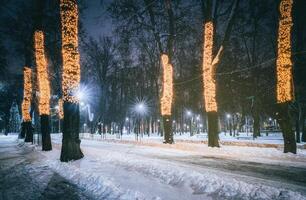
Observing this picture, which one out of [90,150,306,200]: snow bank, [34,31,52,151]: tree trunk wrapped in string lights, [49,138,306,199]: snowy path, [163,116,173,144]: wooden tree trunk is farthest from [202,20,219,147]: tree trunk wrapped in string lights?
[90,150,306,200]: snow bank

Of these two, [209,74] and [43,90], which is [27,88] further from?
[209,74]

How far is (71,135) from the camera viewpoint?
14.3 metres

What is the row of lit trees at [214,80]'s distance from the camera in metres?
16.2

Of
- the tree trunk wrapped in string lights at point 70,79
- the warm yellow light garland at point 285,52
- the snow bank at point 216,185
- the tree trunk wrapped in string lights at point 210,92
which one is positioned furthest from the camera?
the tree trunk wrapped in string lights at point 210,92

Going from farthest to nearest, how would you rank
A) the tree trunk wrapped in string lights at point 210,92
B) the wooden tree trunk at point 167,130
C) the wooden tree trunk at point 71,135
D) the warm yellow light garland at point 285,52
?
the wooden tree trunk at point 167,130
the tree trunk wrapped in string lights at point 210,92
the warm yellow light garland at point 285,52
the wooden tree trunk at point 71,135

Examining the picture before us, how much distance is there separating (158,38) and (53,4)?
833cm

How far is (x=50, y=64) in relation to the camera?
34.5 m

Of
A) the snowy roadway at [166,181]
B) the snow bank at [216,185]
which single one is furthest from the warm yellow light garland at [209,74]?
the snow bank at [216,185]

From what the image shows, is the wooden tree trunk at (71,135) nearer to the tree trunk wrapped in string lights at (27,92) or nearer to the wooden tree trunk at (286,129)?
the wooden tree trunk at (286,129)

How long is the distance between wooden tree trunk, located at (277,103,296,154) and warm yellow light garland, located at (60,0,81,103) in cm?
994

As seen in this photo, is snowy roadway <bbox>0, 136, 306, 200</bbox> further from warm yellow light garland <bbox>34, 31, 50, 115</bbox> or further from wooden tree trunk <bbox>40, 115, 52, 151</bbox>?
warm yellow light garland <bbox>34, 31, 50, 115</bbox>

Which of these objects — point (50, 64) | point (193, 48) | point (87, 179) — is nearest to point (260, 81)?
point (193, 48)

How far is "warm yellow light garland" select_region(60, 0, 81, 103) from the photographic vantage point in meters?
14.3

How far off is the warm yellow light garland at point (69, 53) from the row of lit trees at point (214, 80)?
9.74 meters
